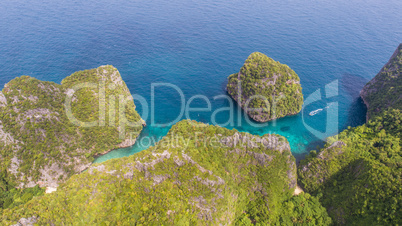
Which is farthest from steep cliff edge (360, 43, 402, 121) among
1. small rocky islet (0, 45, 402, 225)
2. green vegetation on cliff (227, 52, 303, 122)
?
green vegetation on cliff (227, 52, 303, 122)

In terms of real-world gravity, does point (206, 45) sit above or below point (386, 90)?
above

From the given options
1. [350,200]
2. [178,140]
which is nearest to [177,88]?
[178,140]

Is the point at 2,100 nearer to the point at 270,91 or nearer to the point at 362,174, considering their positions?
the point at 270,91

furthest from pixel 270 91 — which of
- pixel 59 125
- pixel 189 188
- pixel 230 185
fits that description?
pixel 59 125

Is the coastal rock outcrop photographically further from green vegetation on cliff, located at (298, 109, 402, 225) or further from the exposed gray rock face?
the exposed gray rock face

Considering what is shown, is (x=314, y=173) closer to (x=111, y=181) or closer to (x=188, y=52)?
(x=111, y=181)

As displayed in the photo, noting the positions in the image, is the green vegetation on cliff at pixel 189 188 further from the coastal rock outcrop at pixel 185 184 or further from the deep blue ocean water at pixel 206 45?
the deep blue ocean water at pixel 206 45
